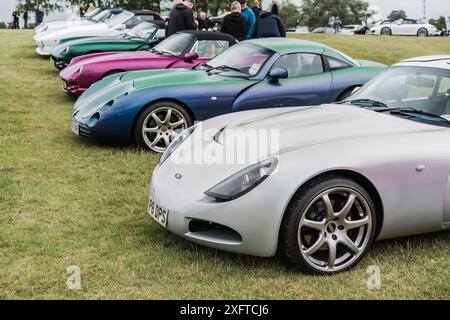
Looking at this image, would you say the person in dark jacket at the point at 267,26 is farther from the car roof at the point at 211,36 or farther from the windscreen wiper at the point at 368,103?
the windscreen wiper at the point at 368,103

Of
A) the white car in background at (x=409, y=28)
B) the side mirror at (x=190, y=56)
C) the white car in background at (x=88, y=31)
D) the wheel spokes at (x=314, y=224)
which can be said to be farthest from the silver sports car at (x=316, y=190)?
the white car in background at (x=409, y=28)

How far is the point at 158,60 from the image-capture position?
9.38m

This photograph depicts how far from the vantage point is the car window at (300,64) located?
7.49 meters

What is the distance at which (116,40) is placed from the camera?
11703mm

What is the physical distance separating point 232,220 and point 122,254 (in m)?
0.88

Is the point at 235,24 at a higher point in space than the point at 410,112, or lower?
higher

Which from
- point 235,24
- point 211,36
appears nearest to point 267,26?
point 235,24

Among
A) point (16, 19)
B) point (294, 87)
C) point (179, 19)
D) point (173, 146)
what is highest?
point (16, 19)

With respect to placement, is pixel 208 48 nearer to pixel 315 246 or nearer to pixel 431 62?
pixel 431 62

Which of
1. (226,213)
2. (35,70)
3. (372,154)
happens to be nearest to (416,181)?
(372,154)

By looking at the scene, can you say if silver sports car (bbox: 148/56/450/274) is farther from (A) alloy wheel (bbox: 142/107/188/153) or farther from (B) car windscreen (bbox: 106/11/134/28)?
(B) car windscreen (bbox: 106/11/134/28)

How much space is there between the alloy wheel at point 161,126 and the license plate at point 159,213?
2.72 m

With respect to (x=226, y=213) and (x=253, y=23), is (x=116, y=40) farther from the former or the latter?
(x=226, y=213)
